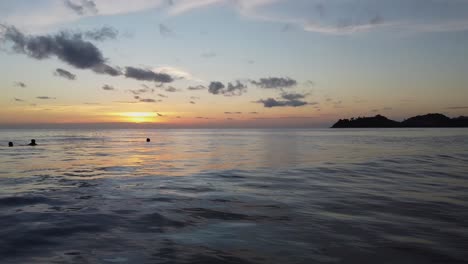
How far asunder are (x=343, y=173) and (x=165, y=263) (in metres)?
18.5

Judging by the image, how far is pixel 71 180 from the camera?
66.8ft

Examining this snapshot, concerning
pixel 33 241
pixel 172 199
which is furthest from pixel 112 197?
pixel 33 241

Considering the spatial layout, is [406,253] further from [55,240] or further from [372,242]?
[55,240]

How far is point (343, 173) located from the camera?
914 inches

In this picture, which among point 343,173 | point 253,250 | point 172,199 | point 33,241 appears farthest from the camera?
point 343,173

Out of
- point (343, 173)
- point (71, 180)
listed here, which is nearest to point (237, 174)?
point (343, 173)

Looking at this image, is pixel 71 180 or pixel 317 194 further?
pixel 71 180

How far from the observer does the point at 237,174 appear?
2338 centimetres

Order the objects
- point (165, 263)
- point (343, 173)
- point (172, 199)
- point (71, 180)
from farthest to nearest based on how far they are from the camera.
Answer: point (343, 173) → point (71, 180) → point (172, 199) → point (165, 263)

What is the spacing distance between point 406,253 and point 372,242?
2.98ft

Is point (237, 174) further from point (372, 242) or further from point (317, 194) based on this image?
point (372, 242)

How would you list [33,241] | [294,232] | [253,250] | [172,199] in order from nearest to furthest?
1. [253,250]
2. [33,241]
3. [294,232]
4. [172,199]

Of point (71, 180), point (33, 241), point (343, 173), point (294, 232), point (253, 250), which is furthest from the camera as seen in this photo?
point (343, 173)

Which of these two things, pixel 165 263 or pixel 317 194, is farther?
pixel 317 194
